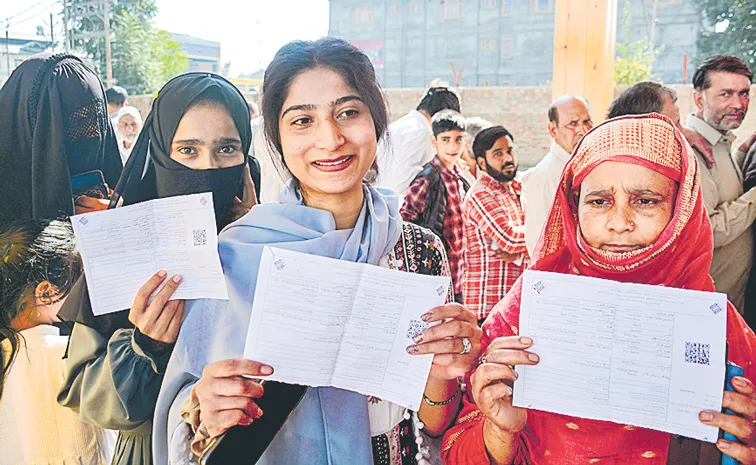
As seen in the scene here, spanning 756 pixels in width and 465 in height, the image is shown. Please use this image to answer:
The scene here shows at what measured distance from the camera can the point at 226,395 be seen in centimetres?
133

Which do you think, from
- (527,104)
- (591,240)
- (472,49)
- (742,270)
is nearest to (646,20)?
(472,49)

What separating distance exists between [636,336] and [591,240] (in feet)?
1.02

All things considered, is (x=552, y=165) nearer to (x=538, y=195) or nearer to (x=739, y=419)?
(x=538, y=195)

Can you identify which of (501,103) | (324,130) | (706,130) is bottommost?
(324,130)

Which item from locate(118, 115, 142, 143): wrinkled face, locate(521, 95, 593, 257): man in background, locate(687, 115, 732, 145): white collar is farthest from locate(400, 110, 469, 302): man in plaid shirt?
locate(118, 115, 142, 143): wrinkled face

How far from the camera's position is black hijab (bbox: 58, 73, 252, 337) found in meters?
1.91

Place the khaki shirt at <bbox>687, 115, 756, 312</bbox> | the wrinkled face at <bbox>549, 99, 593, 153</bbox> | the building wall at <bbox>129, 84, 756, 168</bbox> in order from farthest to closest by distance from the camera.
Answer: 1. the building wall at <bbox>129, 84, 756, 168</bbox>
2. the wrinkled face at <bbox>549, 99, 593, 153</bbox>
3. the khaki shirt at <bbox>687, 115, 756, 312</bbox>

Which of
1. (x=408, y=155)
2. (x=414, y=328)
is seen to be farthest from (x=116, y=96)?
(x=414, y=328)

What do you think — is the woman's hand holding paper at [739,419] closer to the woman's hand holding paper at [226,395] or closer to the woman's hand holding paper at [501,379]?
the woman's hand holding paper at [501,379]

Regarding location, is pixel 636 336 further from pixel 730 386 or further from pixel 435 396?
pixel 435 396

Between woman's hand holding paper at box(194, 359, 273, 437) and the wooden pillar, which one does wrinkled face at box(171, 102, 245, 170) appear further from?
the wooden pillar

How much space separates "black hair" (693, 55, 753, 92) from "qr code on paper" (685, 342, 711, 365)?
3112 millimetres

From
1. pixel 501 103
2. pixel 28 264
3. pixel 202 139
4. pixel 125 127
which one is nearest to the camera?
pixel 28 264

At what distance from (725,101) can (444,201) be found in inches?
71.1
